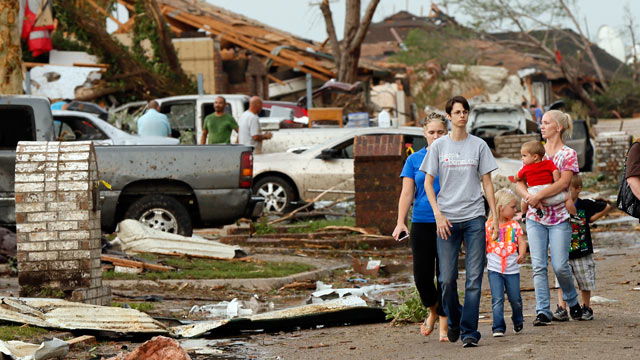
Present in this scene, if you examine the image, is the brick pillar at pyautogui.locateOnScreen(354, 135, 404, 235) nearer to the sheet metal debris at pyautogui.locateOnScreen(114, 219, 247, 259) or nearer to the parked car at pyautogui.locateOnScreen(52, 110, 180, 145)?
the sheet metal debris at pyautogui.locateOnScreen(114, 219, 247, 259)

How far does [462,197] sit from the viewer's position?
6871 millimetres

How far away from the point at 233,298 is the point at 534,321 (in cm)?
380

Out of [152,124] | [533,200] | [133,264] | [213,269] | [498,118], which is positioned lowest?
[213,269]

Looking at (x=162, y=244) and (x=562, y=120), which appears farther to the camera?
(x=162, y=244)

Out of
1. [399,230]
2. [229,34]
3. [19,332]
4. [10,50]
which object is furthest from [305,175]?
[229,34]

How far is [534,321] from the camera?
767cm

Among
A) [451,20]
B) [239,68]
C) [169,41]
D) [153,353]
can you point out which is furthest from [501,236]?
[451,20]

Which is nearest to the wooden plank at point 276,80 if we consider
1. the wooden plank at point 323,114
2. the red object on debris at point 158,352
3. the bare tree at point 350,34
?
the bare tree at point 350,34

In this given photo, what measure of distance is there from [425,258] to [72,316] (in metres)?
2.67

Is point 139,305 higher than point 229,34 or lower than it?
lower

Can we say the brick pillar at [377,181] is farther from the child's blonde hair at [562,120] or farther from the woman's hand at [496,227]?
the woman's hand at [496,227]

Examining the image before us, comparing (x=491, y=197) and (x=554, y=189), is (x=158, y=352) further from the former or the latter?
(x=554, y=189)

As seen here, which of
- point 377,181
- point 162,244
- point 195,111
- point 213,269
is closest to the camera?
point 213,269

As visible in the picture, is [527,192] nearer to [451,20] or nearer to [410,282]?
[410,282]
